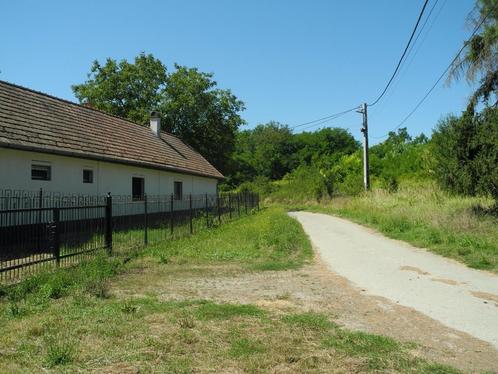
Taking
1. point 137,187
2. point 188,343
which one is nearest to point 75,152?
point 137,187

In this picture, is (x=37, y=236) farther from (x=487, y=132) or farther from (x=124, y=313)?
(x=487, y=132)

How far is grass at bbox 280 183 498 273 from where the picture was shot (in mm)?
12118

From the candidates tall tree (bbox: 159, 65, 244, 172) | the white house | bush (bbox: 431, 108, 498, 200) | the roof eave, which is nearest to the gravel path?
bush (bbox: 431, 108, 498, 200)

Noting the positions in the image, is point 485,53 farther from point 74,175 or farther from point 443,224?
point 74,175

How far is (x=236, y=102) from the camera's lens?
4038 cm

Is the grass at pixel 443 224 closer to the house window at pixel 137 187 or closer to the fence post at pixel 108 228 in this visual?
the fence post at pixel 108 228

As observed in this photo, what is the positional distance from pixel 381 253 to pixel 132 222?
9.15m

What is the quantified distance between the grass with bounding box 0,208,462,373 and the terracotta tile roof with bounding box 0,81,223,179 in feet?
26.1

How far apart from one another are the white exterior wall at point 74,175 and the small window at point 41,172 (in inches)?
4.6

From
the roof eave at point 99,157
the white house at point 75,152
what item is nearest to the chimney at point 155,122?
the white house at point 75,152

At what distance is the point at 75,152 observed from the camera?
16.4m

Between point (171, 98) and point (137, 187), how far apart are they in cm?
1830

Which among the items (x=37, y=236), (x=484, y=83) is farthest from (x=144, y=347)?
(x=484, y=83)

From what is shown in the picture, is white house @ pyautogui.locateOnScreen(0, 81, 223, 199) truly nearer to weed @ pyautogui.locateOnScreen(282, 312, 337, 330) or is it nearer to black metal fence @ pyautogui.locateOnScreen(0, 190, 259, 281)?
black metal fence @ pyautogui.locateOnScreen(0, 190, 259, 281)
